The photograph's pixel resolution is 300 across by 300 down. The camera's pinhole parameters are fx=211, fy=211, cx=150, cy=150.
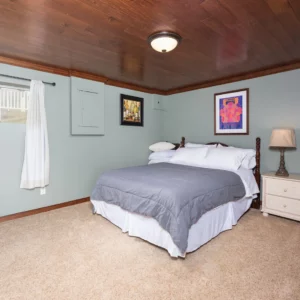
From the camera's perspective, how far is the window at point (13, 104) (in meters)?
2.85

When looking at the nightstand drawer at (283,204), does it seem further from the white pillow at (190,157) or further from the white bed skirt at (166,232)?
the white pillow at (190,157)

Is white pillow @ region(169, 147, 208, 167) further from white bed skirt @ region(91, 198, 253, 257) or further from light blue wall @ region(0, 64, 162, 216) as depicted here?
light blue wall @ region(0, 64, 162, 216)

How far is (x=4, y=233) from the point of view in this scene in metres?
2.52

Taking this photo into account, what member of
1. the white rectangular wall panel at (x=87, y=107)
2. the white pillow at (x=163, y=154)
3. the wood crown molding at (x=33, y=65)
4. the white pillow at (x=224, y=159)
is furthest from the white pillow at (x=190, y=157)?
the wood crown molding at (x=33, y=65)

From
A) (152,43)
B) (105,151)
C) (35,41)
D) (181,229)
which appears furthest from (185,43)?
(105,151)

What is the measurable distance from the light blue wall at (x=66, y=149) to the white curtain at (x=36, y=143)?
4.6 inches

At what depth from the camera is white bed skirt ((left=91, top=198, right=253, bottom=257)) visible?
2080 mm

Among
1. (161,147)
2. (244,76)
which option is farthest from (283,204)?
(161,147)

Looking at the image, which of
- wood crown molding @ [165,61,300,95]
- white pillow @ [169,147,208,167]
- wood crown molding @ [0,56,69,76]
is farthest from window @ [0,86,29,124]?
wood crown molding @ [165,61,300,95]

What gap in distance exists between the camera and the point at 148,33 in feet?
7.16

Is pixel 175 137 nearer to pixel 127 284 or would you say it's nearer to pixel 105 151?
pixel 105 151

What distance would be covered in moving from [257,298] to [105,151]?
3160mm

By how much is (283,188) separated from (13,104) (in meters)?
3.90

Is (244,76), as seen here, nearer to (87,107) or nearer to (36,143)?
(87,107)
